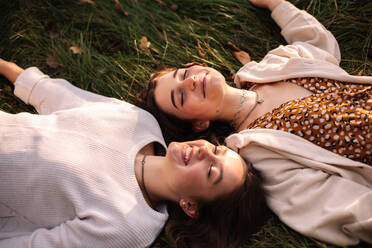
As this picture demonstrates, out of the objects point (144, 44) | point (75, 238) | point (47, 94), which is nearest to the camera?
point (75, 238)

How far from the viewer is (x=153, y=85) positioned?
329cm

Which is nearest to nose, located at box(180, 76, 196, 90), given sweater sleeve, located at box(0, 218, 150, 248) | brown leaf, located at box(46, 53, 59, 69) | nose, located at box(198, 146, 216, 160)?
nose, located at box(198, 146, 216, 160)

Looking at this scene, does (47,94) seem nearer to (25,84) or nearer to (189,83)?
(25,84)

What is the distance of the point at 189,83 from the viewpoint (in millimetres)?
2953

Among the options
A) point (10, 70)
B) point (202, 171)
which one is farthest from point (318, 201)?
point (10, 70)

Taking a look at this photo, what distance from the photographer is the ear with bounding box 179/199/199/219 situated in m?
2.65

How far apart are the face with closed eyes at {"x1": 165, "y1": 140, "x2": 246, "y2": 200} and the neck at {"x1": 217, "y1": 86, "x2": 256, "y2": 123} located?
0.70 metres

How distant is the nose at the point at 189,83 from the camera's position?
2950 mm

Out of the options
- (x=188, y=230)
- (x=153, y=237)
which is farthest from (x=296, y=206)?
(x=153, y=237)

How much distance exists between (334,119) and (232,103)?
97cm

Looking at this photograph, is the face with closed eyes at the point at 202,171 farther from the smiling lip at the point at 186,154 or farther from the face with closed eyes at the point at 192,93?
the face with closed eyes at the point at 192,93

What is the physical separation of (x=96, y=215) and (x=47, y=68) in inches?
91.2

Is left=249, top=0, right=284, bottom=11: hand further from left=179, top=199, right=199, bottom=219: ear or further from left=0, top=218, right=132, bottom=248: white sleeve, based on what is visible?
left=0, top=218, right=132, bottom=248: white sleeve

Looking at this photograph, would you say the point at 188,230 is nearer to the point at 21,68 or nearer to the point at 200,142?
the point at 200,142
